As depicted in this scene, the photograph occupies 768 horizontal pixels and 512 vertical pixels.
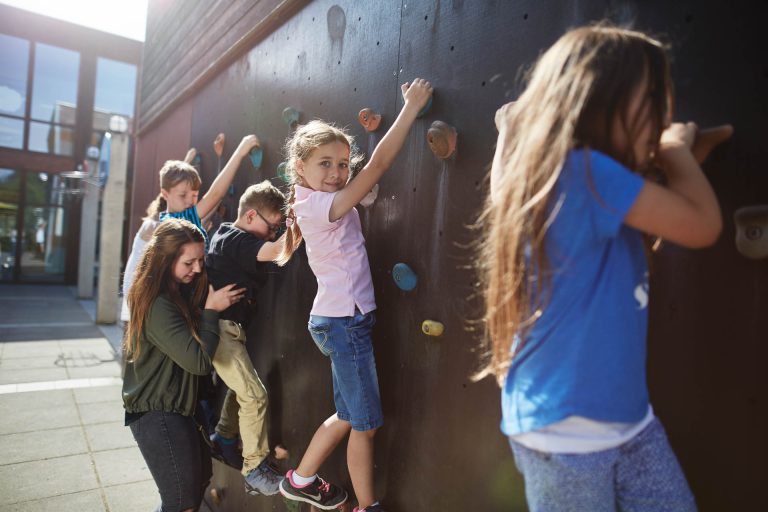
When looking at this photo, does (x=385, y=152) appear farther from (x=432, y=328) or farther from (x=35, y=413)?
(x=35, y=413)

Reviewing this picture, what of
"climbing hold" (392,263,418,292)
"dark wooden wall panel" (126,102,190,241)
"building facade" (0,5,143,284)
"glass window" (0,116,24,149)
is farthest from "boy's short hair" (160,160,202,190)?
"glass window" (0,116,24,149)

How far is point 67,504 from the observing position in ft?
12.3

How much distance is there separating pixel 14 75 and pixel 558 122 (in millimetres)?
22185

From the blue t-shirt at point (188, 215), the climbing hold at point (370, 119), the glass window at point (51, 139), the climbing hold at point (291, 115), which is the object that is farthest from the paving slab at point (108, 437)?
the glass window at point (51, 139)

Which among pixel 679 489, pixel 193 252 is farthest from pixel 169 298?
pixel 679 489

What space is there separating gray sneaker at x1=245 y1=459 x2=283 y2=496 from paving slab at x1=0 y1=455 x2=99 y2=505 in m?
1.76

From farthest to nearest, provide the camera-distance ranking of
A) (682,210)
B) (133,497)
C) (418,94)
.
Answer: (133,497)
(418,94)
(682,210)

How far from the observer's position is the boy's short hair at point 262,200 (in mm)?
2957

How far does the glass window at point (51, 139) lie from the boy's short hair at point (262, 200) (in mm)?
19157

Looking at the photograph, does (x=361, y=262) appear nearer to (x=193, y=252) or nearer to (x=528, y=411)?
(x=193, y=252)

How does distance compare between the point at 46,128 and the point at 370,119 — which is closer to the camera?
the point at 370,119

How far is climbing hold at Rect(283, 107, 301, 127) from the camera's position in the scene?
314cm

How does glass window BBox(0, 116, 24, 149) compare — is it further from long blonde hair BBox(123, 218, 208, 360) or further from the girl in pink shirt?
the girl in pink shirt

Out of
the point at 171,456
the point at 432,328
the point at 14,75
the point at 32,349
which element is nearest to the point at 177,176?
the point at 171,456
